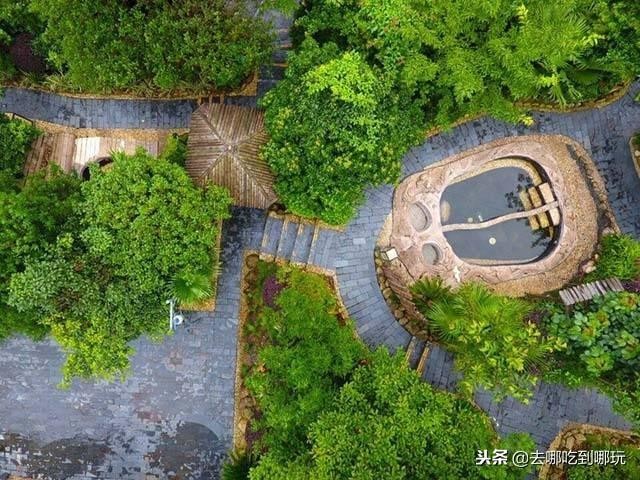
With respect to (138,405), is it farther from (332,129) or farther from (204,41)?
(204,41)

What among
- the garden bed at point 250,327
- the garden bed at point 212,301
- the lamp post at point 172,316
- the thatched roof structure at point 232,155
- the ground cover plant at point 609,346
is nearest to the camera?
the ground cover plant at point 609,346

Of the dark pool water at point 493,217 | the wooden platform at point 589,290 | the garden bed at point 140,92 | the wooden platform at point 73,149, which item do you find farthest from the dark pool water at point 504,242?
the wooden platform at point 73,149

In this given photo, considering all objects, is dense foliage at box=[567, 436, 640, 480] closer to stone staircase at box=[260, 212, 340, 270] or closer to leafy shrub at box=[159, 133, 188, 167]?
stone staircase at box=[260, 212, 340, 270]

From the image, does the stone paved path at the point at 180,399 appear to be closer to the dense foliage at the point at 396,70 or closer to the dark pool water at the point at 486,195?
the dense foliage at the point at 396,70

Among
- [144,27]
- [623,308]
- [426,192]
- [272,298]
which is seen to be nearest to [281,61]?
[144,27]

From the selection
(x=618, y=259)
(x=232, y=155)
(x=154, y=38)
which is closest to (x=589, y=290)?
(x=618, y=259)

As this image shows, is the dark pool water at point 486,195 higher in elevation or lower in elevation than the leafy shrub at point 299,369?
higher

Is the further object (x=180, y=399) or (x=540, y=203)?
(x=540, y=203)
